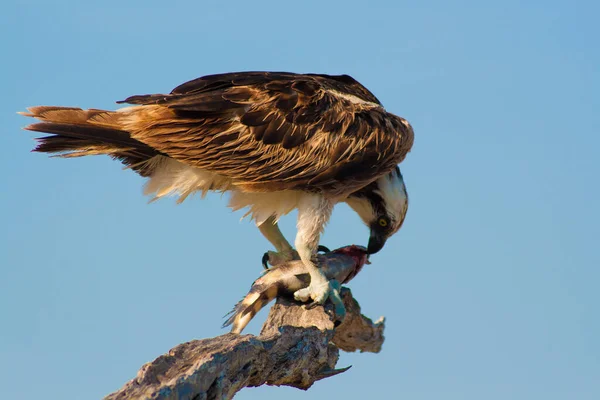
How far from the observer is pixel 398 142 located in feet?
24.5

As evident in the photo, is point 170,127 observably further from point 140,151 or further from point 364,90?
point 364,90

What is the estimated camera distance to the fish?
22.1ft

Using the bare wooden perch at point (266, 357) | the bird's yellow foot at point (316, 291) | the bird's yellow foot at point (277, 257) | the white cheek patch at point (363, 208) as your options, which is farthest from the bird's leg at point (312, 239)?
the white cheek patch at point (363, 208)

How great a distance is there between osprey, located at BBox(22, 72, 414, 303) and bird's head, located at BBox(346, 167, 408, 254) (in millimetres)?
396

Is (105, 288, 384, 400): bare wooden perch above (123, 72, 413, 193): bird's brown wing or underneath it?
underneath

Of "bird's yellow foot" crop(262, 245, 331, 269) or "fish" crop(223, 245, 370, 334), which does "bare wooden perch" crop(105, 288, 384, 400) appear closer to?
"fish" crop(223, 245, 370, 334)

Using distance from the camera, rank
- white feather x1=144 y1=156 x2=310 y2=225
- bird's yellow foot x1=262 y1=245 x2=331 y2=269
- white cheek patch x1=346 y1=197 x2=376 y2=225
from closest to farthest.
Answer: white feather x1=144 y1=156 x2=310 y2=225, bird's yellow foot x1=262 y1=245 x2=331 y2=269, white cheek patch x1=346 y1=197 x2=376 y2=225

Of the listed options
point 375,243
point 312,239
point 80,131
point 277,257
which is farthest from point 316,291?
point 80,131

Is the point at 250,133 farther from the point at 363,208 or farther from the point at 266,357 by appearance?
the point at 266,357

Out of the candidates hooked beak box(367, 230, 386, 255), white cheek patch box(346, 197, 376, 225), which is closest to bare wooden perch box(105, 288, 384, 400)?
hooked beak box(367, 230, 386, 255)

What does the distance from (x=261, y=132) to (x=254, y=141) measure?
0.08 m

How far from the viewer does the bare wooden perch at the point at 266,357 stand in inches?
182

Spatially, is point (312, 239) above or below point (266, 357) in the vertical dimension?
above

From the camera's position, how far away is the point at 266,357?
5.65 metres
